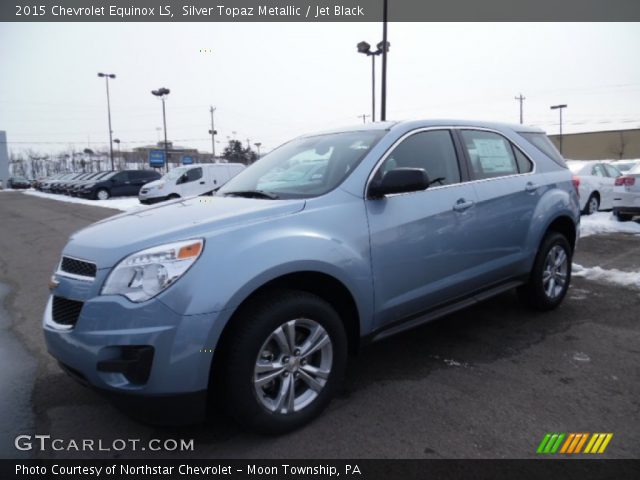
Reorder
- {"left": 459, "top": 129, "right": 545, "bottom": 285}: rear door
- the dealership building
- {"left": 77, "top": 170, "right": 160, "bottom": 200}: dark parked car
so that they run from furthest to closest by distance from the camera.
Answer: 1. the dealership building
2. {"left": 77, "top": 170, "right": 160, "bottom": 200}: dark parked car
3. {"left": 459, "top": 129, "right": 545, "bottom": 285}: rear door

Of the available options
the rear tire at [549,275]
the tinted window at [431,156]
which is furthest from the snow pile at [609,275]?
the tinted window at [431,156]

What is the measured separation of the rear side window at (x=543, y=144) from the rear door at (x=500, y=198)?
0.31 m

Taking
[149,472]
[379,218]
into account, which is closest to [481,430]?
[379,218]

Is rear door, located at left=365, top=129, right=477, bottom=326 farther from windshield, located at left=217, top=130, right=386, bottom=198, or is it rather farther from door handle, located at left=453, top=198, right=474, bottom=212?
windshield, located at left=217, top=130, right=386, bottom=198

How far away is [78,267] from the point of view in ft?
8.32

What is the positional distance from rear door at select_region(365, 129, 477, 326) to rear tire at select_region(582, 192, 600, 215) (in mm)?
9405

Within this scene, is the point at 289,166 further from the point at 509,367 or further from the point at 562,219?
the point at 562,219

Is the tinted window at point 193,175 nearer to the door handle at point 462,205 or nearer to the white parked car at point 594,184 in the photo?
the white parked car at point 594,184

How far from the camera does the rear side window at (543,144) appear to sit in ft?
15.0

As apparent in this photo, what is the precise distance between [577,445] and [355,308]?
4.55 ft

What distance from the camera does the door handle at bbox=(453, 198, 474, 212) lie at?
348 cm

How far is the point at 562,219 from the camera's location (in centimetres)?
468

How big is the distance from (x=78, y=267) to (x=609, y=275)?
240 inches

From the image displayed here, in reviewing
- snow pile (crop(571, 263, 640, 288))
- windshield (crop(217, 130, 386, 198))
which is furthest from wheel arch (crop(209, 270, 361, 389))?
snow pile (crop(571, 263, 640, 288))
